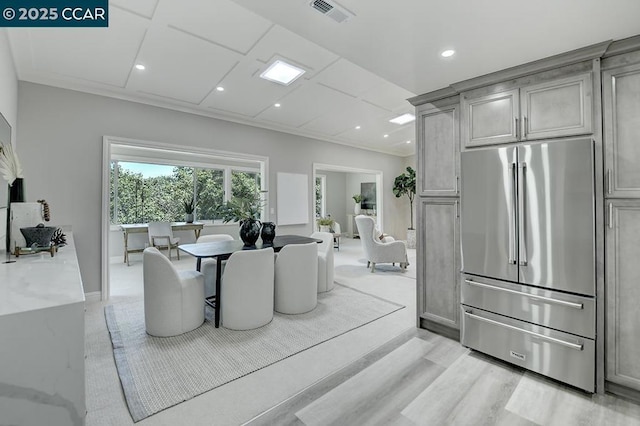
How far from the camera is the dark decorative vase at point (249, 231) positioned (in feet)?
11.6

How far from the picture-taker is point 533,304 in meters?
2.17

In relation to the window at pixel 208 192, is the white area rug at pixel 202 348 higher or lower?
lower

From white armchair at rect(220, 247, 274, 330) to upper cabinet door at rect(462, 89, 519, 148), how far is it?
2.26 meters

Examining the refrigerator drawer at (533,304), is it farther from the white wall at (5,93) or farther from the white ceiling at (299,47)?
the white wall at (5,93)

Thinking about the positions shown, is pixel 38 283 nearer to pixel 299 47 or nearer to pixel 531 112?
pixel 299 47

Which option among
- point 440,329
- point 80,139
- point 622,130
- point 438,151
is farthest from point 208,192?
point 622,130

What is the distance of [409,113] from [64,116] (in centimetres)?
546

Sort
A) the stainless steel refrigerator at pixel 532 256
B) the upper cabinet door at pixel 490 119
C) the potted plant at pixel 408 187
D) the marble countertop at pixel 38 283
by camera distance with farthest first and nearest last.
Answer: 1. the potted plant at pixel 408 187
2. the upper cabinet door at pixel 490 119
3. the stainless steel refrigerator at pixel 532 256
4. the marble countertop at pixel 38 283

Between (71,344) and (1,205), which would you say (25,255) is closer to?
(1,205)

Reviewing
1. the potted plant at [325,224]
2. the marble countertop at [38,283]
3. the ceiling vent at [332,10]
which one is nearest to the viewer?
the marble countertop at [38,283]

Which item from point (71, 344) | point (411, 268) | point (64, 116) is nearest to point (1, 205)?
point (71, 344)

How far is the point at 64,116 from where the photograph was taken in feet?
11.8

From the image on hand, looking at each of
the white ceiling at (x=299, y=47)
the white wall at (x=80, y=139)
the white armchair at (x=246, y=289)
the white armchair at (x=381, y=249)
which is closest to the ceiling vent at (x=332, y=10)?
the white ceiling at (x=299, y=47)

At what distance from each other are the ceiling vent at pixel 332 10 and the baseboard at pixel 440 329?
282 centimetres
